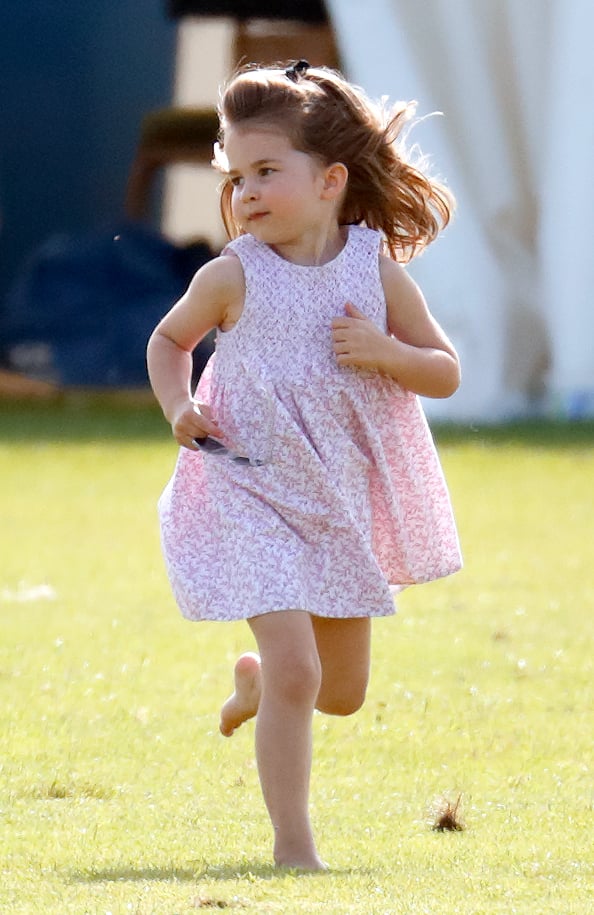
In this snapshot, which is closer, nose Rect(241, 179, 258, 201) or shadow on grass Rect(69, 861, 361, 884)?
shadow on grass Rect(69, 861, 361, 884)

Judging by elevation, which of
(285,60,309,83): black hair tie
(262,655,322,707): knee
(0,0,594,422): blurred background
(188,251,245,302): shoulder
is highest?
(285,60,309,83): black hair tie

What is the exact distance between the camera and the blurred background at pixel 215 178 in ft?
30.2

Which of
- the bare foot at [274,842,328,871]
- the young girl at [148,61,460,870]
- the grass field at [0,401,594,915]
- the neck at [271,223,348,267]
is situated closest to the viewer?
the grass field at [0,401,594,915]

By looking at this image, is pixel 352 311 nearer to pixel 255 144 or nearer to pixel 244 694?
pixel 255 144

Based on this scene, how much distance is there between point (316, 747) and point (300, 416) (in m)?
0.89

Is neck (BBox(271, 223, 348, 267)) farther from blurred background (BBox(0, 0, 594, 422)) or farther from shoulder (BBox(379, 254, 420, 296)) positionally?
blurred background (BBox(0, 0, 594, 422))

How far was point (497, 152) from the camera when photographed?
942 cm

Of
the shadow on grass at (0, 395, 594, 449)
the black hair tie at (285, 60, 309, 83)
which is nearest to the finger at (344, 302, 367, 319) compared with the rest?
the black hair tie at (285, 60, 309, 83)

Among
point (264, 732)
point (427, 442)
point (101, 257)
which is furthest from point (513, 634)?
point (101, 257)

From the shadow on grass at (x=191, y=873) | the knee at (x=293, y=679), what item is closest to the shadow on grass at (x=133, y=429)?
the knee at (x=293, y=679)

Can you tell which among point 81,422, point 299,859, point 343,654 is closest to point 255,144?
point 343,654

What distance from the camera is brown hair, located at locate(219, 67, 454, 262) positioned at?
121 inches

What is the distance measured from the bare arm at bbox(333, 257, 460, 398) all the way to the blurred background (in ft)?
13.3

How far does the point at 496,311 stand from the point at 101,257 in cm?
306
